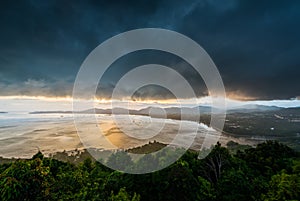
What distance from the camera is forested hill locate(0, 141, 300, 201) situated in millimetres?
9406

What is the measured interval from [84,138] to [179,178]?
175 feet

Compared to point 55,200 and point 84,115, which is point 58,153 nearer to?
point 55,200

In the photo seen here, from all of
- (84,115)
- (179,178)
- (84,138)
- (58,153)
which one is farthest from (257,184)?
(84,115)

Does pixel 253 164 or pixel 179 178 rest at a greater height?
pixel 179 178

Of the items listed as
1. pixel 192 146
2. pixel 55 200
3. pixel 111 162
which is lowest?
pixel 192 146

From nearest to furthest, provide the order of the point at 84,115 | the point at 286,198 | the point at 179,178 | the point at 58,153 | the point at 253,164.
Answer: the point at 286,198, the point at 179,178, the point at 253,164, the point at 58,153, the point at 84,115

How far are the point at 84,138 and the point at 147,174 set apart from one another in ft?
167

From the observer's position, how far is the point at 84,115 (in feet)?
415

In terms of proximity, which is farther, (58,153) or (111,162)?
(58,153)

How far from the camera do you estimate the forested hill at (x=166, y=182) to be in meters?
9.41

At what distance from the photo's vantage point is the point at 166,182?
17.8 m

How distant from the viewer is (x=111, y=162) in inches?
1087

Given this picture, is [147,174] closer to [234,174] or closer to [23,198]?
[234,174]

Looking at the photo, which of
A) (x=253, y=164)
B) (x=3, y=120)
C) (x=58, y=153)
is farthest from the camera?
(x=3, y=120)
